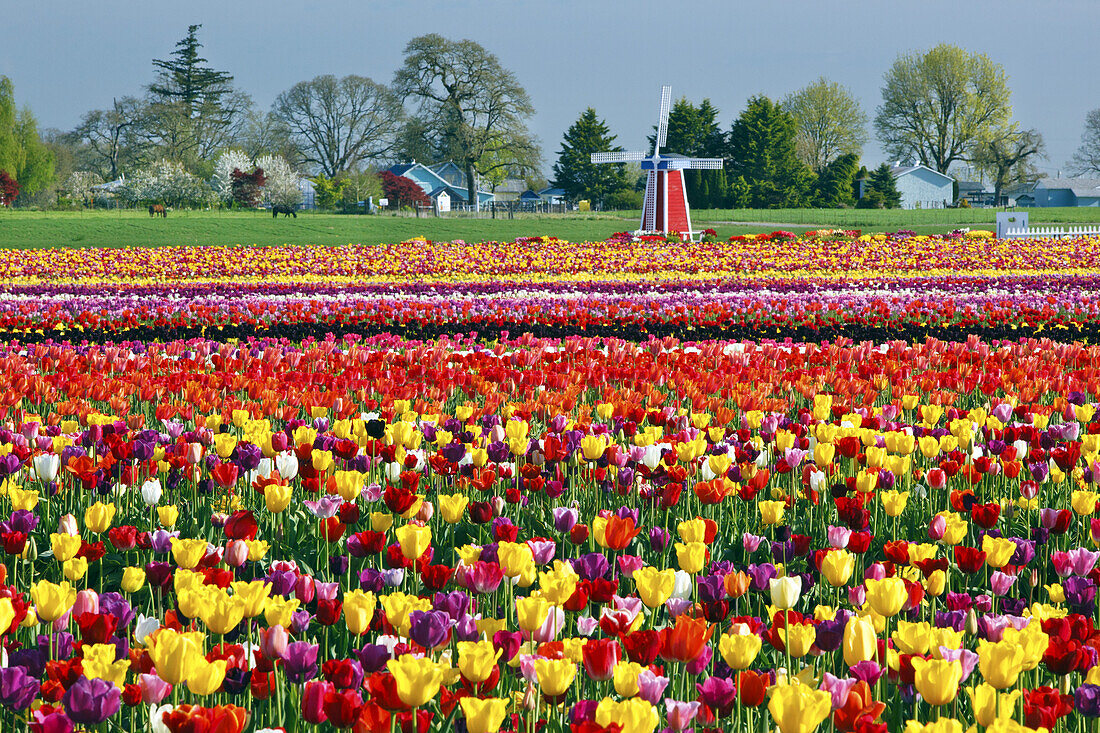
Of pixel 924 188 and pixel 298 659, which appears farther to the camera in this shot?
pixel 924 188

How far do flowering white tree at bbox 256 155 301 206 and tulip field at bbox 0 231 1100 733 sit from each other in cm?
5077

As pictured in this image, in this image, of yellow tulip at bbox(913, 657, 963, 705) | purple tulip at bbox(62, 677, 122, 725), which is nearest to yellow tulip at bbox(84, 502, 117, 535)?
purple tulip at bbox(62, 677, 122, 725)

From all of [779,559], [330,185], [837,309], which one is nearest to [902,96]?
[330,185]

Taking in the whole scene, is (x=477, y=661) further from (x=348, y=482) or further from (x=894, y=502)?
(x=894, y=502)

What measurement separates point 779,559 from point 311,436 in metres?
2.26

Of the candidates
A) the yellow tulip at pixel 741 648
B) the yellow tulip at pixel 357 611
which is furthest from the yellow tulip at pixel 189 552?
the yellow tulip at pixel 741 648

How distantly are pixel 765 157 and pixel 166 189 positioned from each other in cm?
3628

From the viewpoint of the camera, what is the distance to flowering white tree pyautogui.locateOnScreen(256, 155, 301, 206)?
58.5 m

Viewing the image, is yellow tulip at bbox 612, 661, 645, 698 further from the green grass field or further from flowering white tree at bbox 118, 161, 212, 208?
flowering white tree at bbox 118, 161, 212, 208

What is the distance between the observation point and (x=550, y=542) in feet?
9.07

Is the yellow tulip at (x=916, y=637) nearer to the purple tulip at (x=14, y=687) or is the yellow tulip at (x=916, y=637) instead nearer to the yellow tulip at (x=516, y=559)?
the yellow tulip at (x=516, y=559)

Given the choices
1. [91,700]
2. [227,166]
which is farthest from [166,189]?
[91,700]

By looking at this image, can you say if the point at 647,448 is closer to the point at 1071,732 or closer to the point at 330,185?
the point at 1071,732

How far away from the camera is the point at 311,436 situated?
4.66 meters
